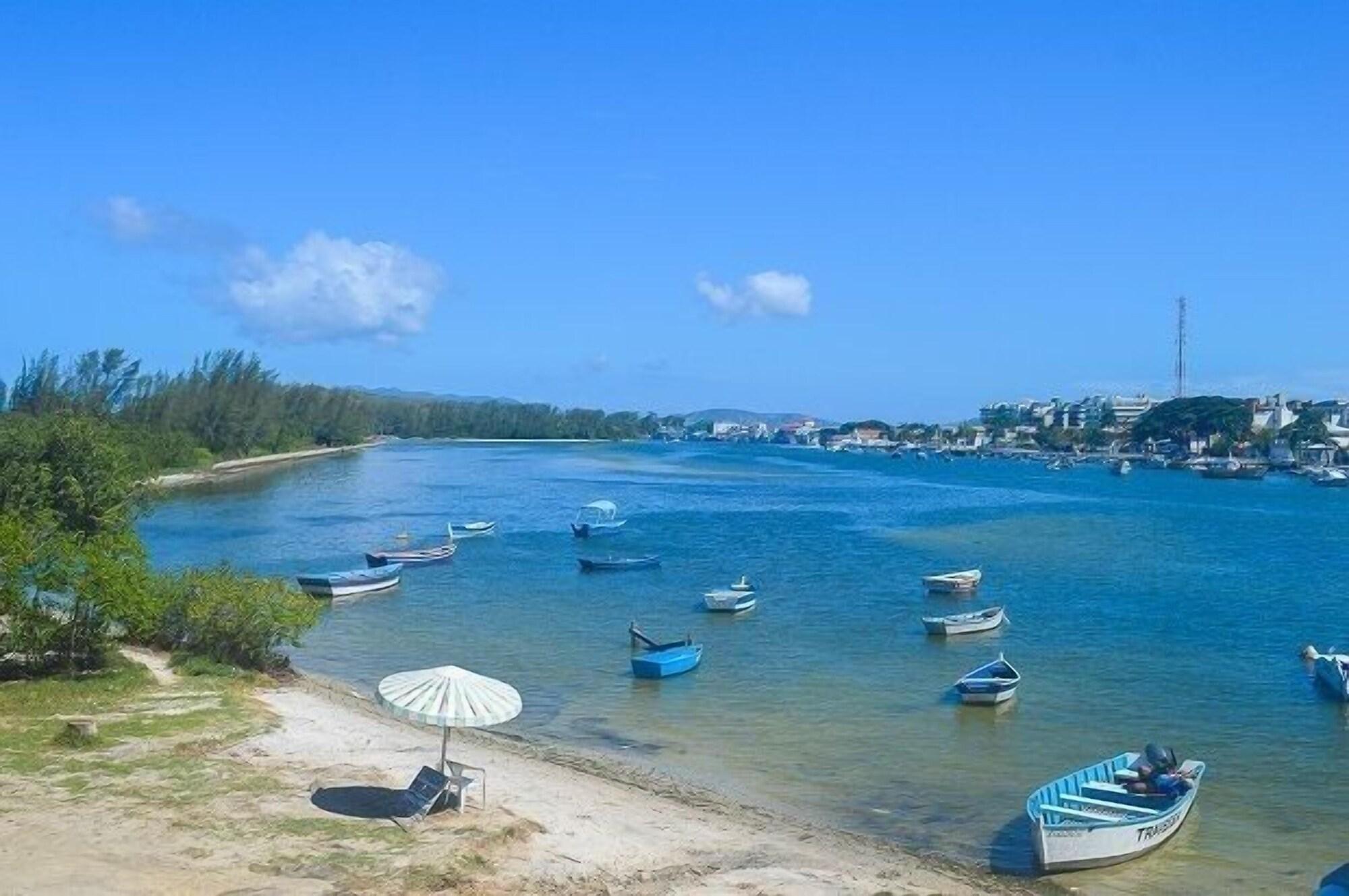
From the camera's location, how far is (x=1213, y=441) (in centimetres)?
16400

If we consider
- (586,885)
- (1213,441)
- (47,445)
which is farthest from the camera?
(1213,441)

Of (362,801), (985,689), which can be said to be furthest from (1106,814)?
(362,801)

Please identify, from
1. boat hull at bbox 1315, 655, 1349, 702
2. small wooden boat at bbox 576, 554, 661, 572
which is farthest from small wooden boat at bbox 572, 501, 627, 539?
boat hull at bbox 1315, 655, 1349, 702

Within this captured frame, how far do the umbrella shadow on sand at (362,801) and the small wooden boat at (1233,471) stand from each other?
132979mm

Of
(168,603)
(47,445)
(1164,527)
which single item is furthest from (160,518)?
(1164,527)

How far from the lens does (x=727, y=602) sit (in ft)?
135

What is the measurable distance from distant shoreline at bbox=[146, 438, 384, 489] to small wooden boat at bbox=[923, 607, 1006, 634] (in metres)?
52.6

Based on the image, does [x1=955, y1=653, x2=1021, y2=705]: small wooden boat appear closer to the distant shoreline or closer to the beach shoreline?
the beach shoreline

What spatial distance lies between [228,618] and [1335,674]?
83.6 feet

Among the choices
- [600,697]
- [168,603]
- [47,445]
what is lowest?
[600,697]

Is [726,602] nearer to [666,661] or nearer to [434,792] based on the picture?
[666,661]

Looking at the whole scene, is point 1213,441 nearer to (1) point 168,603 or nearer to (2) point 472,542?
(2) point 472,542

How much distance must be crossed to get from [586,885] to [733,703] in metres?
14.0

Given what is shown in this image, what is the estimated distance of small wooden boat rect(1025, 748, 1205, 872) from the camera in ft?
57.5
